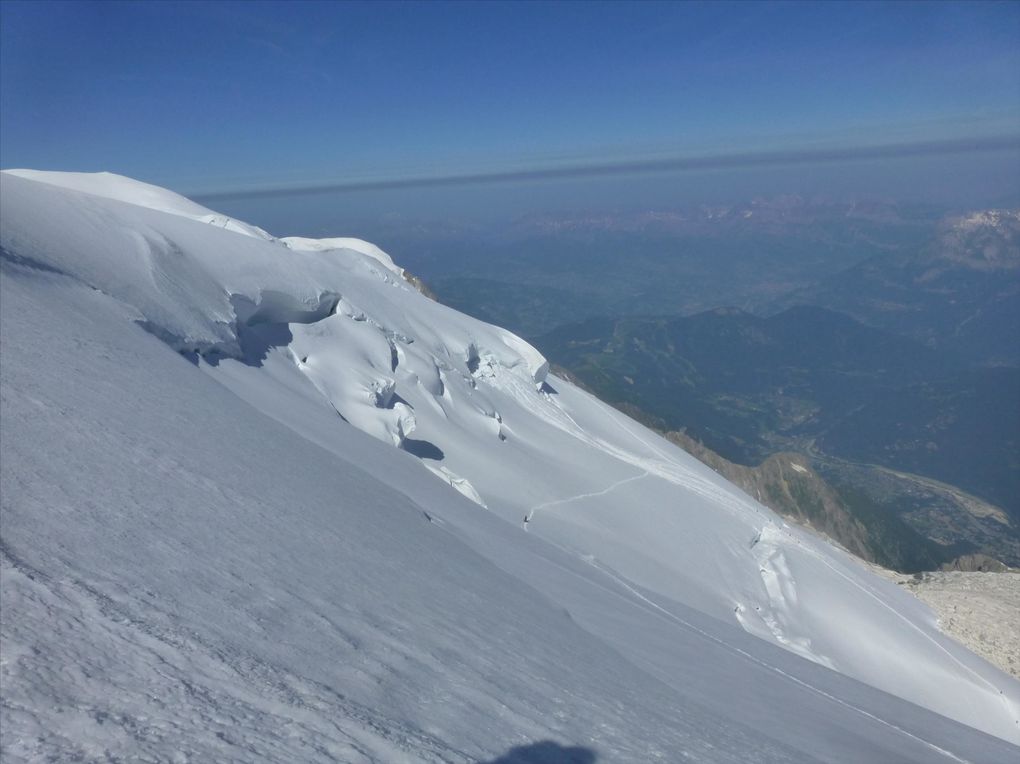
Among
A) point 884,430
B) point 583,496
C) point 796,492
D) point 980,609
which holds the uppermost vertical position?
point 884,430

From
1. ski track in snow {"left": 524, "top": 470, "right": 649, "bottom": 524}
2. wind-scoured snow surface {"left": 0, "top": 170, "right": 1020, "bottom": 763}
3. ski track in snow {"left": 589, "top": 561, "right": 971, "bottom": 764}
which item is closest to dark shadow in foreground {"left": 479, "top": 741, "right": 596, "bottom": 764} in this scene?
wind-scoured snow surface {"left": 0, "top": 170, "right": 1020, "bottom": 763}

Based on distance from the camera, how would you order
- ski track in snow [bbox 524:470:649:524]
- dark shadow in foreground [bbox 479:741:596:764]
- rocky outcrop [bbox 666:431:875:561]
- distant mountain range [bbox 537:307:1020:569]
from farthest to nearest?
1. distant mountain range [bbox 537:307:1020:569]
2. rocky outcrop [bbox 666:431:875:561]
3. ski track in snow [bbox 524:470:649:524]
4. dark shadow in foreground [bbox 479:741:596:764]

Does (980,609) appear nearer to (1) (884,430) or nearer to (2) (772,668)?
(2) (772,668)

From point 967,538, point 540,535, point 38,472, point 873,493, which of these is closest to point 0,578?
point 38,472

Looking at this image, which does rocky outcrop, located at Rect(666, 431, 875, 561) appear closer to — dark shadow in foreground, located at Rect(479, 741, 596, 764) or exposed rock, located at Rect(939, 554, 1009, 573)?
exposed rock, located at Rect(939, 554, 1009, 573)

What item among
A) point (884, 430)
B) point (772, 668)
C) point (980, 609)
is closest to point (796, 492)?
point (980, 609)

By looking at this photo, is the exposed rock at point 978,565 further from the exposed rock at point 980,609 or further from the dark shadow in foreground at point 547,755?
the dark shadow in foreground at point 547,755

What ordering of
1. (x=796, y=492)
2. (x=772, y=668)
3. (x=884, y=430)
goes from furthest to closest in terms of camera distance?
(x=884, y=430) → (x=796, y=492) → (x=772, y=668)

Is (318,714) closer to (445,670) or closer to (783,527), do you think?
(445,670)
